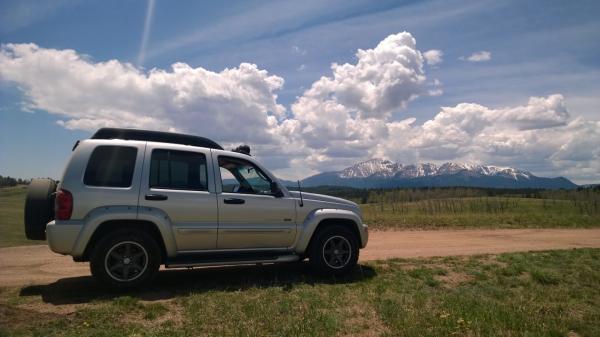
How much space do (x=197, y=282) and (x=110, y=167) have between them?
2.35 metres

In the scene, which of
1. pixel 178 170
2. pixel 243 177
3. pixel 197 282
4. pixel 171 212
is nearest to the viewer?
pixel 171 212

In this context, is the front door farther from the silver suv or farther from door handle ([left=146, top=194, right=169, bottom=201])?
door handle ([left=146, top=194, right=169, bottom=201])

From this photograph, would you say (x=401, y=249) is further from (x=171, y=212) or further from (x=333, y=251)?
(x=171, y=212)

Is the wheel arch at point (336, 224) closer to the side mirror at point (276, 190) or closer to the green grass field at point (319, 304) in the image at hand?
the green grass field at point (319, 304)

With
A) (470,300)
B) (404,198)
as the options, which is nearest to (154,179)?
(470,300)

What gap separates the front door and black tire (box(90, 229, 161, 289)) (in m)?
1.07

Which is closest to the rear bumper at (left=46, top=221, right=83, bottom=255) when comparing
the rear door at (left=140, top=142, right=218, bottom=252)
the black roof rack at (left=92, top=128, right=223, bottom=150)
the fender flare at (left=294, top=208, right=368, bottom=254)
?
the rear door at (left=140, top=142, right=218, bottom=252)

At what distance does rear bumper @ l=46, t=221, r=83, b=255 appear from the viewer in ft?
19.3

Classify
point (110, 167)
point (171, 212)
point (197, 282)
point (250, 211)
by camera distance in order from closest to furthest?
point (110, 167) < point (171, 212) < point (250, 211) < point (197, 282)

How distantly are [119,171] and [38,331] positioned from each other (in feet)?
8.05

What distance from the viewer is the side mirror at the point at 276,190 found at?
24.2ft

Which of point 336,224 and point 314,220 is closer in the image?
point 314,220

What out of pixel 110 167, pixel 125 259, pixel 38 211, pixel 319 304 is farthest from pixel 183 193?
pixel 319 304

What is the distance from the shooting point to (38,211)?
6371 millimetres
